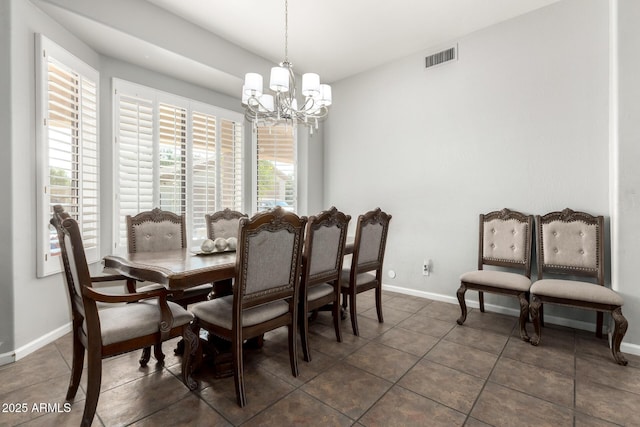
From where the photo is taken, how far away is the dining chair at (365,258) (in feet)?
9.04

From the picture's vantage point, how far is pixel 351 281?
2770 millimetres

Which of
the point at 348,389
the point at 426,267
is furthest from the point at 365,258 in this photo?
the point at 426,267

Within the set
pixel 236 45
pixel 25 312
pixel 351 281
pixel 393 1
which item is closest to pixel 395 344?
pixel 351 281

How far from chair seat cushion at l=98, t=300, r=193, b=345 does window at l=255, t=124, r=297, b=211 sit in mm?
2723

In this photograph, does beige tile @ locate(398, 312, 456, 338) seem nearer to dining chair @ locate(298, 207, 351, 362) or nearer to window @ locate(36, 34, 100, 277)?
dining chair @ locate(298, 207, 351, 362)

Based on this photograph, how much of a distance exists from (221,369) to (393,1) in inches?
139

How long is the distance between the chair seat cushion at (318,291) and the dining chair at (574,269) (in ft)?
5.60

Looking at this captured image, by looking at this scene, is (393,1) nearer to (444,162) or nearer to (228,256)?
(444,162)

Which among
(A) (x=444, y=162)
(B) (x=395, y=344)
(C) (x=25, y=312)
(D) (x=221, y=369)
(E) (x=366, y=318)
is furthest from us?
(A) (x=444, y=162)

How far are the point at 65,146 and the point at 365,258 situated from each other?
2.92 metres

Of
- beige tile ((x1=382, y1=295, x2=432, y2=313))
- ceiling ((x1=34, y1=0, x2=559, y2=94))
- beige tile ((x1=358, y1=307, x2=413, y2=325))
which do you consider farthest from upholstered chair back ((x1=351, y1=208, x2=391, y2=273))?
ceiling ((x1=34, y1=0, x2=559, y2=94))

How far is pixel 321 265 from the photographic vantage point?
238cm

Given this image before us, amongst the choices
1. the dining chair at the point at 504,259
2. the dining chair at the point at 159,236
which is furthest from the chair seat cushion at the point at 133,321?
the dining chair at the point at 504,259

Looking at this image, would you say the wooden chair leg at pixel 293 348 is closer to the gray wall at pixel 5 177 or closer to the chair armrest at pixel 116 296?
the chair armrest at pixel 116 296
